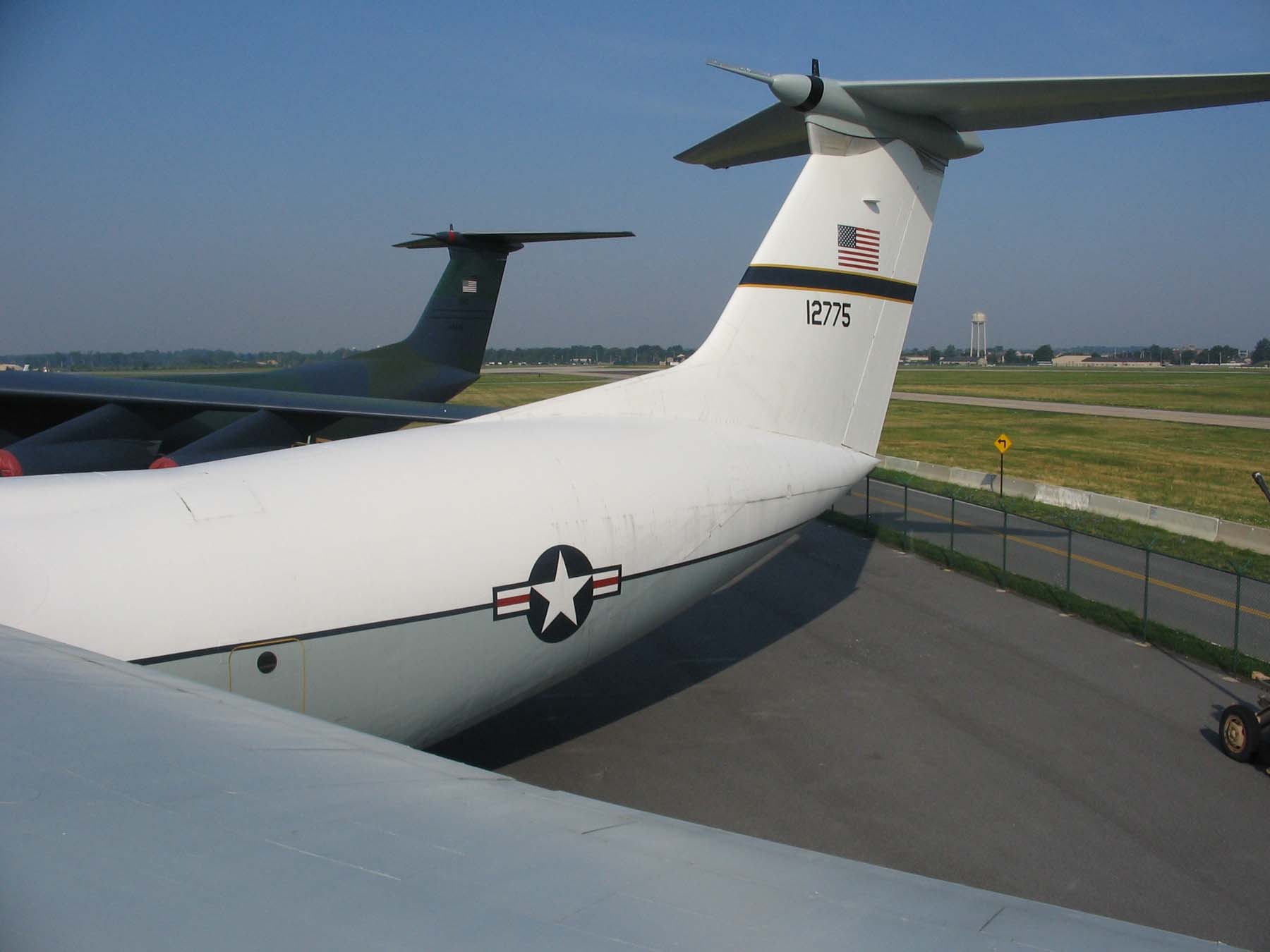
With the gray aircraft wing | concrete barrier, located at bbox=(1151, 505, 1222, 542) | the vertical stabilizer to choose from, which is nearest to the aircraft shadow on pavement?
the gray aircraft wing

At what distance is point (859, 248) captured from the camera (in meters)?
9.84

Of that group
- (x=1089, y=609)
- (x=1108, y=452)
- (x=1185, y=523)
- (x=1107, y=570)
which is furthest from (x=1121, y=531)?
(x=1108, y=452)

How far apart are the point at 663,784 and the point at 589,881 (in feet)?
21.2

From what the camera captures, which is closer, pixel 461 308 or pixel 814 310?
pixel 814 310

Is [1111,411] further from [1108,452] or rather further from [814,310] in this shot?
[814,310]

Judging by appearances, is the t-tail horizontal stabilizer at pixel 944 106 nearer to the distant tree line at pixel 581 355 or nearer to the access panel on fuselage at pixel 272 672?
the access panel on fuselage at pixel 272 672

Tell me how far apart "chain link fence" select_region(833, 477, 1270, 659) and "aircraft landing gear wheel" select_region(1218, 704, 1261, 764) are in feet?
8.02

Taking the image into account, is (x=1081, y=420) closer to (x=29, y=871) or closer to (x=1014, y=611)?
(x=1014, y=611)

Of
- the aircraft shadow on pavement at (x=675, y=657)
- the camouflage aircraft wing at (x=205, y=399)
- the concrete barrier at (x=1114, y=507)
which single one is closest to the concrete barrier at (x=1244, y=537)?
the concrete barrier at (x=1114, y=507)

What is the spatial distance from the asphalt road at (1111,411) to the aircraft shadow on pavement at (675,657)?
26.6 meters

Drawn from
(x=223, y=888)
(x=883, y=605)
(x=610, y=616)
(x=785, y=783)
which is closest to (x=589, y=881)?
(x=223, y=888)

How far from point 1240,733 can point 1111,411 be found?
173ft

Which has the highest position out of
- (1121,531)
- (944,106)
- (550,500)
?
(944,106)

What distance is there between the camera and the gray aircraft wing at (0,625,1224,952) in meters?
1.95
